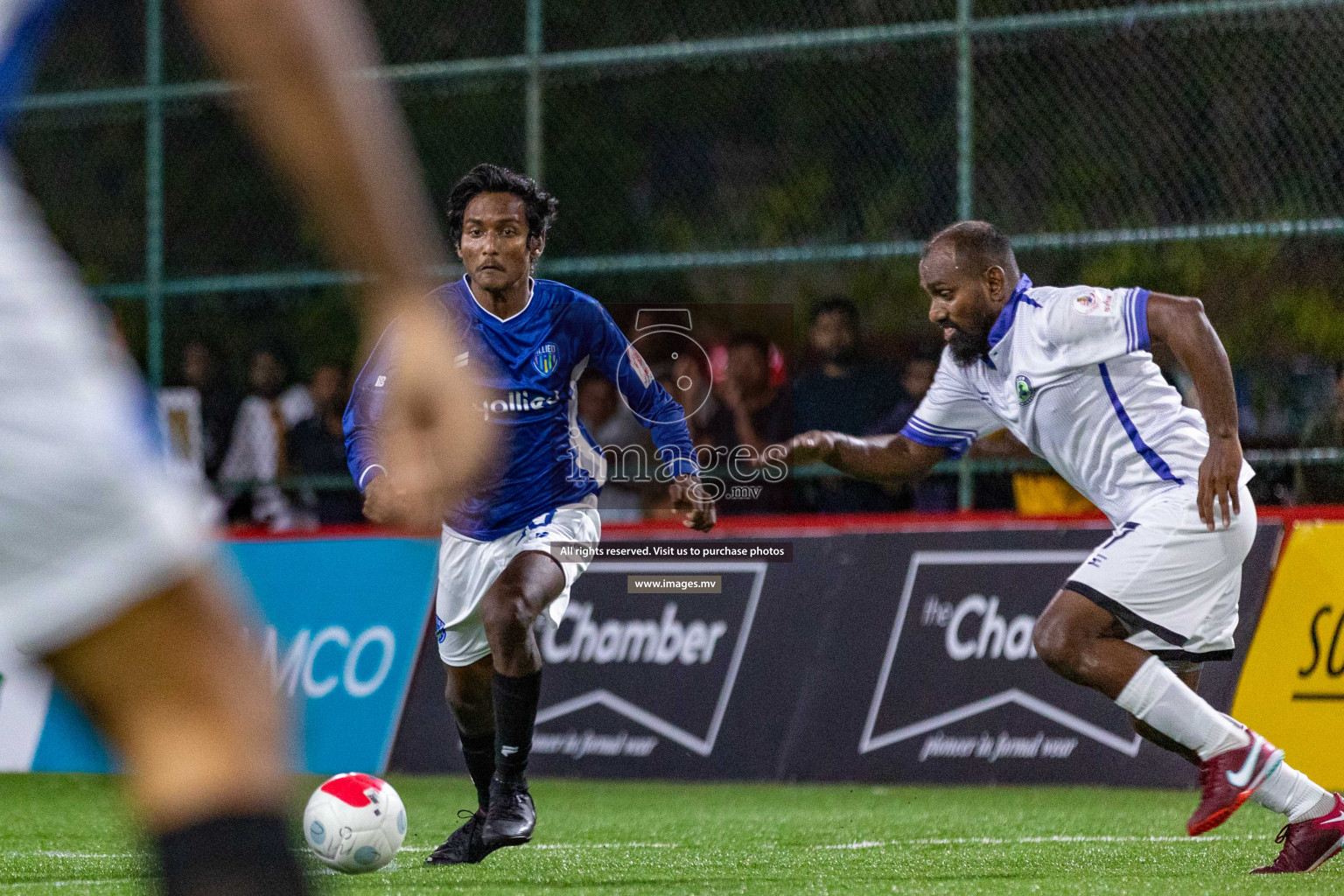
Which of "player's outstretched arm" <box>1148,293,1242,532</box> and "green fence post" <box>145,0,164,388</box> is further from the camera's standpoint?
"green fence post" <box>145,0,164,388</box>

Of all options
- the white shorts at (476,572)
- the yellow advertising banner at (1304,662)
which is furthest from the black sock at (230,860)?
the yellow advertising banner at (1304,662)

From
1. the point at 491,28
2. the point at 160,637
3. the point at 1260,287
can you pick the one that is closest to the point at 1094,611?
the point at 160,637

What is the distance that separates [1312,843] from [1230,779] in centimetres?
34

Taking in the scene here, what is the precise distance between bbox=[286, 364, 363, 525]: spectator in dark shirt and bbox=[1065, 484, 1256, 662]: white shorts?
575cm

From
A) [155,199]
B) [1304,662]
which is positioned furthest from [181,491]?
[155,199]

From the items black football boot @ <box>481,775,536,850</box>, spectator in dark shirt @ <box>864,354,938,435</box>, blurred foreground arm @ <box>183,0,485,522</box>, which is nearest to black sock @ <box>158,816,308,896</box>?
blurred foreground arm @ <box>183,0,485,522</box>

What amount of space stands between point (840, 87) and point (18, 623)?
901 cm

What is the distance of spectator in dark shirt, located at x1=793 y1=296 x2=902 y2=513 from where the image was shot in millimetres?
9320

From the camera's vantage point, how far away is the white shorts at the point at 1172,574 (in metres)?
5.50

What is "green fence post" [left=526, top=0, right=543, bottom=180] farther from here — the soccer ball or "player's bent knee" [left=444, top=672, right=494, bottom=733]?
the soccer ball

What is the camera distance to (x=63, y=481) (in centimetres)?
176

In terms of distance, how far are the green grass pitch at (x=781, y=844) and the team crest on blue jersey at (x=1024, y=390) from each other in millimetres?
1435

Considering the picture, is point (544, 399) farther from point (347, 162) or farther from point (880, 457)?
point (347, 162)

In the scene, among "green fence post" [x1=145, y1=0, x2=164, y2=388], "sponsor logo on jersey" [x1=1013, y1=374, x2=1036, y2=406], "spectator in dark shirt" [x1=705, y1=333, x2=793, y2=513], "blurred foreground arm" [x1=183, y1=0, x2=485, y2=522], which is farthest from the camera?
"green fence post" [x1=145, y1=0, x2=164, y2=388]
